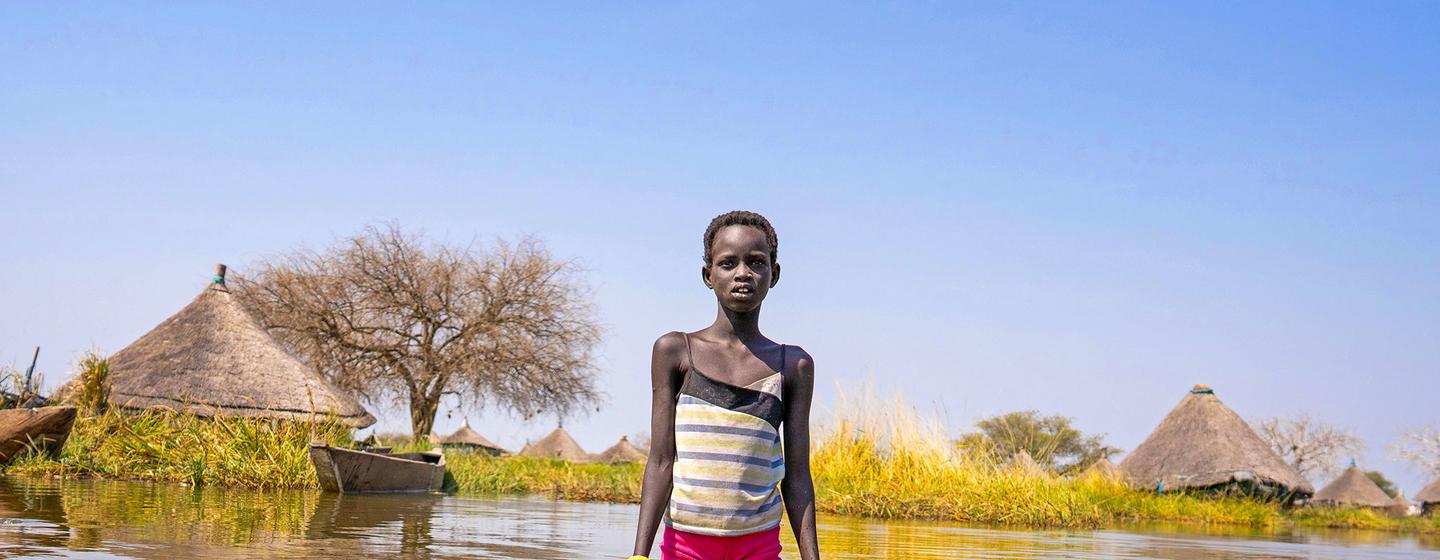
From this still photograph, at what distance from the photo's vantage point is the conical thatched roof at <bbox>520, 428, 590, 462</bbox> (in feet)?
150

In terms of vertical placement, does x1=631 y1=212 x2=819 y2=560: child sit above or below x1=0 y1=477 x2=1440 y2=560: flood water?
above

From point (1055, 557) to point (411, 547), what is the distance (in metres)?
3.98

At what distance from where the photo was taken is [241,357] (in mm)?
18859

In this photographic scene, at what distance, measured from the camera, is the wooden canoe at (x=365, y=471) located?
1266 cm

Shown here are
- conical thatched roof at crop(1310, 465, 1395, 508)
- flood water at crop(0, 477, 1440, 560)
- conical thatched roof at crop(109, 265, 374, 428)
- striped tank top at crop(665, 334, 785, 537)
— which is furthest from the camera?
conical thatched roof at crop(1310, 465, 1395, 508)

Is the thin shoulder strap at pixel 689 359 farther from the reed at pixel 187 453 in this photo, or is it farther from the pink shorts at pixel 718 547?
the reed at pixel 187 453

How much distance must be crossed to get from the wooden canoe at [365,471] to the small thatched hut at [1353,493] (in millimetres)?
32516

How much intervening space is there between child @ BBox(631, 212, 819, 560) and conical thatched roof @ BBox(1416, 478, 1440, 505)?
4202 centimetres

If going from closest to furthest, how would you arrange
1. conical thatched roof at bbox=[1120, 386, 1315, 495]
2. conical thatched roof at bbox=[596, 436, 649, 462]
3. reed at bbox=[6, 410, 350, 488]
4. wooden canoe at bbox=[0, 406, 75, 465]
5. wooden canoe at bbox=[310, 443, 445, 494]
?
wooden canoe at bbox=[310, 443, 445, 494] < reed at bbox=[6, 410, 350, 488] < wooden canoe at bbox=[0, 406, 75, 465] < conical thatched roof at bbox=[1120, 386, 1315, 495] < conical thatched roof at bbox=[596, 436, 649, 462]

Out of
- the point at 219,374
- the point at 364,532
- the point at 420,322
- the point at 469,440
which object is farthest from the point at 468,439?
the point at 364,532

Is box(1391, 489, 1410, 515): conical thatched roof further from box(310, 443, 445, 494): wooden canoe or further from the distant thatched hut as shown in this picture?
box(310, 443, 445, 494): wooden canoe

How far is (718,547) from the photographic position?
2.79 meters

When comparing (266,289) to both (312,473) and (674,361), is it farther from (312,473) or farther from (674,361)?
(674,361)

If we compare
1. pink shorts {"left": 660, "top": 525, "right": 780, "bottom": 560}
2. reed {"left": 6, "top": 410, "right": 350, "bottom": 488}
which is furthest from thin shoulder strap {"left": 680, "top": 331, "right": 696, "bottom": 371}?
reed {"left": 6, "top": 410, "right": 350, "bottom": 488}
